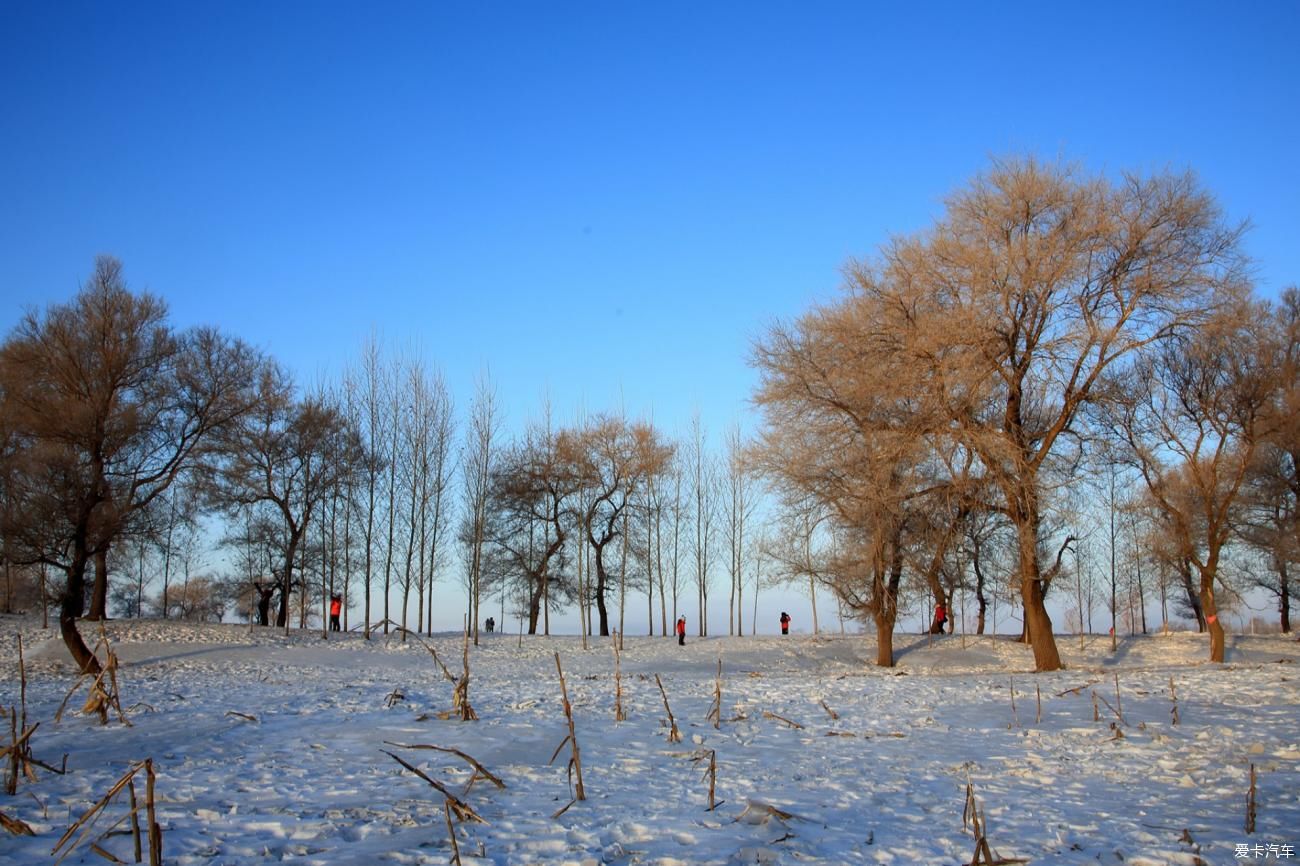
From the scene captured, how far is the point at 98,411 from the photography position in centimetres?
2491

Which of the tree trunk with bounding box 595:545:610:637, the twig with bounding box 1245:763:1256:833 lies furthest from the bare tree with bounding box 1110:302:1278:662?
the tree trunk with bounding box 595:545:610:637

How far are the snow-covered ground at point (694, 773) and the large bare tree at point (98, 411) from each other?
30.6ft

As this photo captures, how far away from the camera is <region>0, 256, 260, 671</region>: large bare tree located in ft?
73.2

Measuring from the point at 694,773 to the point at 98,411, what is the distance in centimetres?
2445

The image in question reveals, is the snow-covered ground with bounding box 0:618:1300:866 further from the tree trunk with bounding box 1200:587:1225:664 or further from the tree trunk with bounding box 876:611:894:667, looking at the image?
the tree trunk with bounding box 876:611:894:667

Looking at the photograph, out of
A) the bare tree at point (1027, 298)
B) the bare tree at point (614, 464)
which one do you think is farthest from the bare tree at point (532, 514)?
the bare tree at point (1027, 298)

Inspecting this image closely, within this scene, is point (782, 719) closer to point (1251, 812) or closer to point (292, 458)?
point (1251, 812)

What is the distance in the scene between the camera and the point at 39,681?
17.4m

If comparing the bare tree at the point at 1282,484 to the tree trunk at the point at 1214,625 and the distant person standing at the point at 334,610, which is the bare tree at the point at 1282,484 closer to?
the tree trunk at the point at 1214,625

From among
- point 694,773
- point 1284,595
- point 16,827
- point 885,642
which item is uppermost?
point 16,827

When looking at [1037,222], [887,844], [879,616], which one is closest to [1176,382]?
[1037,222]

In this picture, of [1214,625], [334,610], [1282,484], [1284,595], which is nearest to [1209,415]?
[1214,625]

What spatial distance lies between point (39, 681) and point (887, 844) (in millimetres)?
18717

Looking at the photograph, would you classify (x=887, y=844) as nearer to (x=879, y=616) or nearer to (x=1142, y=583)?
(x=879, y=616)
